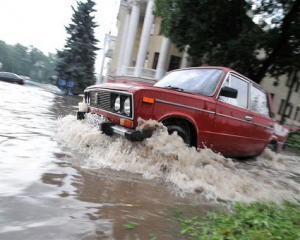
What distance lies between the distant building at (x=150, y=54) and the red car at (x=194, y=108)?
14.3 m

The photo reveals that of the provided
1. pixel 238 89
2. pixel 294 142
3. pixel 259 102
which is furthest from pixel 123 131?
pixel 294 142

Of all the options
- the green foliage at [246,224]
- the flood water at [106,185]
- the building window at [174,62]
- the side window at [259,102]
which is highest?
the building window at [174,62]

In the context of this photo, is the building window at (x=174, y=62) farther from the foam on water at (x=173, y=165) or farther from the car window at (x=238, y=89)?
the foam on water at (x=173, y=165)

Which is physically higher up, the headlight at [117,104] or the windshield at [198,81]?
Result: the windshield at [198,81]

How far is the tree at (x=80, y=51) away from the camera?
24.4 m

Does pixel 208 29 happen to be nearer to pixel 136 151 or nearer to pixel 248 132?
pixel 248 132

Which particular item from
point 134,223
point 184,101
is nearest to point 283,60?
point 184,101

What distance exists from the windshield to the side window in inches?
48.8

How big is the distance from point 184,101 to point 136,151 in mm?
1032

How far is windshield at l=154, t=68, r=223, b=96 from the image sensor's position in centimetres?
420

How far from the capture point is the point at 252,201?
3100mm

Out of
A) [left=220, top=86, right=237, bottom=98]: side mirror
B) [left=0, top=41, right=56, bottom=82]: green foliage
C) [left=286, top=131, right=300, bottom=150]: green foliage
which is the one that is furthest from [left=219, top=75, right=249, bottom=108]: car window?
[left=0, top=41, right=56, bottom=82]: green foliage

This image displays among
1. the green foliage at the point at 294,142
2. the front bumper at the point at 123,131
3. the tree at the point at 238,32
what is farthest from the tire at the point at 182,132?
the green foliage at the point at 294,142

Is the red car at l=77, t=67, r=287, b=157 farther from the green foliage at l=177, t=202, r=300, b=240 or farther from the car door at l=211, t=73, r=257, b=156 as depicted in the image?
the green foliage at l=177, t=202, r=300, b=240
